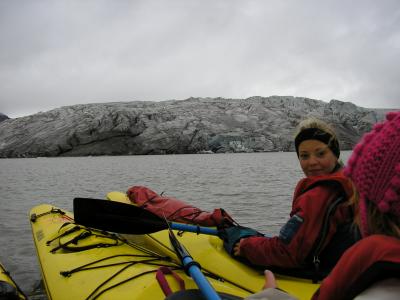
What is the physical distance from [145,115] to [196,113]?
10808 mm

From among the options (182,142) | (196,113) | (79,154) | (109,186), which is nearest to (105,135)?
(79,154)

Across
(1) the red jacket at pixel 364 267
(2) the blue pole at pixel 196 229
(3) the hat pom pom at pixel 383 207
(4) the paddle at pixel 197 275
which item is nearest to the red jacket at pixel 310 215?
(4) the paddle at pixel 197 275

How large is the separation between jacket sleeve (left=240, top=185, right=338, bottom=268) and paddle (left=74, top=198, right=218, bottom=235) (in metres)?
1.06

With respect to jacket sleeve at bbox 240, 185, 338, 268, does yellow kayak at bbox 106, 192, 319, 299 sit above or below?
below

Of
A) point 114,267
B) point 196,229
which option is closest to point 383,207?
point 114,267

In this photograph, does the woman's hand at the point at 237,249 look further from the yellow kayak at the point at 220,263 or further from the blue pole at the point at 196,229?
the blue pole at the point at 196,229

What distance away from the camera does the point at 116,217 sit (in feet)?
13.8

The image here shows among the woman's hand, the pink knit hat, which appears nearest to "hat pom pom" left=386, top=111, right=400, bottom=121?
the pink knit hat

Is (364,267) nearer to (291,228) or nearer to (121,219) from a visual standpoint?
(291,228)

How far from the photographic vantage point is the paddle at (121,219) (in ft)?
12.9

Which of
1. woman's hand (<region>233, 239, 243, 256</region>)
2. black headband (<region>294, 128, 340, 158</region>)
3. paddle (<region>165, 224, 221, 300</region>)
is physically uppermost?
black headband (<region>294, 128, 340, 158</region>)

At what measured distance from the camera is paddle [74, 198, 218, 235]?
3939mm

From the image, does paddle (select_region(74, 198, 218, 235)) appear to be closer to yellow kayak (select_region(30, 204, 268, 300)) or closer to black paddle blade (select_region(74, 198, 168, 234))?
black paddle blade (select_region(74, 198, 168, 234))

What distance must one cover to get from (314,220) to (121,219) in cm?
235
